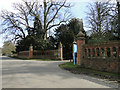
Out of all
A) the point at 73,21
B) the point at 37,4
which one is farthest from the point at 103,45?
the point at 37,4

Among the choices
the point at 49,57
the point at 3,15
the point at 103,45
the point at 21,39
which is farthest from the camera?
the point at 21,39

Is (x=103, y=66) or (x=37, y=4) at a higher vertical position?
(x=37, y=4)

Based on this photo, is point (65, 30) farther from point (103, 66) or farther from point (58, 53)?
point (103, 66)

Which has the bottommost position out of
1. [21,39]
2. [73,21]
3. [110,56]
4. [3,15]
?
[110,56]

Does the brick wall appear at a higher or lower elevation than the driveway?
higher

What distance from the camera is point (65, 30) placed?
29391mm

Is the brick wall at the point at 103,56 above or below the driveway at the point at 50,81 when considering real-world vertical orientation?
above

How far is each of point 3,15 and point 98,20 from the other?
25035mm

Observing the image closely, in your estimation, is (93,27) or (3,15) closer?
(93,27)

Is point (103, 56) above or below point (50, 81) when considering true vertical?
above

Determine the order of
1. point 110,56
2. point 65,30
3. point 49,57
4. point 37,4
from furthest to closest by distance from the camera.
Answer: point 37,4 → point 65,30 → point 49,57 → point 110,56

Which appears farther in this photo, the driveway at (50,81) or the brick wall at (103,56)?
the brick wall at (103,56)

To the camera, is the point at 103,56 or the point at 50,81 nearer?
the point at 50,81

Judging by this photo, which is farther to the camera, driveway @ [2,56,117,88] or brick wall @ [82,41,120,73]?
brick wall @ [82,41,120,73]
